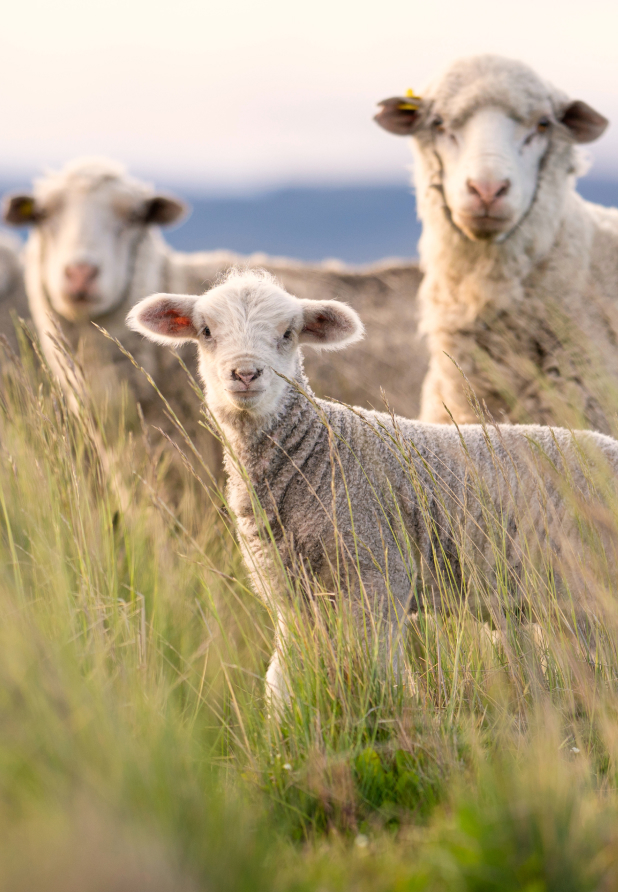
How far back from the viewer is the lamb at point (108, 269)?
17.4ft

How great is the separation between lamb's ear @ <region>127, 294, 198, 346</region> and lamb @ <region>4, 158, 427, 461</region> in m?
2.14

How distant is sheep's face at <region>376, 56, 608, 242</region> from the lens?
4008 mm

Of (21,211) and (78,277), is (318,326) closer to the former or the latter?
(78,277)

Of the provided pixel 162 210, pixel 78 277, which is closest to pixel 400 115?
pixel 162 210

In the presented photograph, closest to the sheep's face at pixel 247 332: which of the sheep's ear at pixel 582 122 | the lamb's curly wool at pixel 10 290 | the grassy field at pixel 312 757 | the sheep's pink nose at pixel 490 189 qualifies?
the grassy field at pixel 312 757

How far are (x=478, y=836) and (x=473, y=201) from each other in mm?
3314

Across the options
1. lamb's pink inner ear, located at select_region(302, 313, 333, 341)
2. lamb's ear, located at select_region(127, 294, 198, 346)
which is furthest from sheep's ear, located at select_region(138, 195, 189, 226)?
lamb's pink inner ear, located at select_region(302, 313, 333, 341)

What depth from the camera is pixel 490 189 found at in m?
3.93

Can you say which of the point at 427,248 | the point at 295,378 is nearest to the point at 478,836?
the point at 295,378

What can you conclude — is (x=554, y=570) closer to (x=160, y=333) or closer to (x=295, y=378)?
(x=295, y=378)

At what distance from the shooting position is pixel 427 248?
4691 mm

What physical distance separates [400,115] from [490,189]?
1123mm

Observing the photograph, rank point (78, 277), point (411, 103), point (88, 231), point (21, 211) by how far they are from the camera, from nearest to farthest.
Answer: point (411, 103), point (78, 277), point (88, 231), point (21, 211)

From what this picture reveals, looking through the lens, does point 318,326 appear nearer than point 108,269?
Yes
